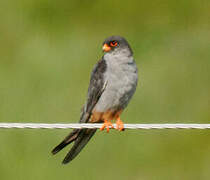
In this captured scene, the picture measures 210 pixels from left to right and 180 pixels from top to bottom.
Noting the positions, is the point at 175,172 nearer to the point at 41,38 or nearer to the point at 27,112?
the point at 27,112

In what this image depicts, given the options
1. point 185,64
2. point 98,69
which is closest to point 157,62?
point 185,64

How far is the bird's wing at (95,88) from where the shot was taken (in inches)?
271

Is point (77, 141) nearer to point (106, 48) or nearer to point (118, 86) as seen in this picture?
point (118, 86)

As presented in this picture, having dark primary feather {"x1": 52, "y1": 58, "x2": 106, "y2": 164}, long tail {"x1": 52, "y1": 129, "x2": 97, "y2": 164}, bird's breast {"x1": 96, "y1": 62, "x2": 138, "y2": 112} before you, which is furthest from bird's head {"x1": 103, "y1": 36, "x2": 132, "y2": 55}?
long tail {"x1": 52, "y1": 129, "x2": 97, "y2": 164}

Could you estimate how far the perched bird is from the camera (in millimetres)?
6759

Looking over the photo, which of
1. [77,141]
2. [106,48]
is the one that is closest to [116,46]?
[106,48]

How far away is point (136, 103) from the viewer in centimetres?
1449

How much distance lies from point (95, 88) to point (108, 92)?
0.60 ft

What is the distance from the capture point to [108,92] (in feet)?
22.4

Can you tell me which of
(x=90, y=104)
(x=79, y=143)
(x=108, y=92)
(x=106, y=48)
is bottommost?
(x=79, y=143)

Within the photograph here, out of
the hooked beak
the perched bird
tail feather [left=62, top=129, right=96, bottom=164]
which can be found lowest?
tail feather [left=62, top=129, right=96, bottom=164]

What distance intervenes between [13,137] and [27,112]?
2.32 ft

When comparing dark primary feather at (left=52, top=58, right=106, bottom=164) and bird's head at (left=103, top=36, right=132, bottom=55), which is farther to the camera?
bird's head at (left=103, top=36, right=132, bottom=55)

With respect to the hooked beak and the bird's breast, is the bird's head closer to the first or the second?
the hooked beak
